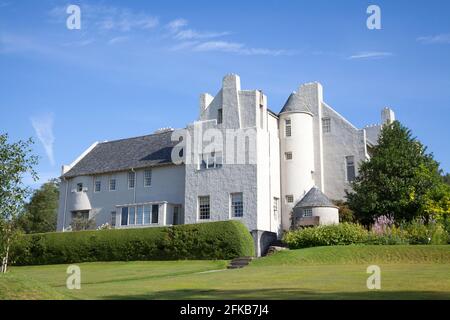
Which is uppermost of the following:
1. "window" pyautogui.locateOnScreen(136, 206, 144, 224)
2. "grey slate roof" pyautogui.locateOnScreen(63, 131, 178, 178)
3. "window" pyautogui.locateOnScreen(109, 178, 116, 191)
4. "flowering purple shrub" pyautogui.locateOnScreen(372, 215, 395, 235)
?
"grey slate roof" pyautogui.locateOnScreen(63, 131, 178, 178)

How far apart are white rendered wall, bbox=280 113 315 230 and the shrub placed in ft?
24.8

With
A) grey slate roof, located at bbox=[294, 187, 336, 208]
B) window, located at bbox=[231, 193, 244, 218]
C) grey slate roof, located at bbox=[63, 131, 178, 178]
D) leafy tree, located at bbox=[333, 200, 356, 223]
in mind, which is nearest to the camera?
grey slate roof, located at bbox=[294, 187, 336, 208]

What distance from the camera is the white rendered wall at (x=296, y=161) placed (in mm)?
41719

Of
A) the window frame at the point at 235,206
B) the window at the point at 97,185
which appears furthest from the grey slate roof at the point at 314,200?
the window at the point at 97,185

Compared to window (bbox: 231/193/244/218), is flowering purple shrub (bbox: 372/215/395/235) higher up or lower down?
lower down

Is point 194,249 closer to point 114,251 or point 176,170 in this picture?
point 114,251

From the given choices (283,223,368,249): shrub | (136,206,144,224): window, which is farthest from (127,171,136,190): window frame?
(283,223,368,249): shrub

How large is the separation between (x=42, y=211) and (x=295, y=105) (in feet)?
137

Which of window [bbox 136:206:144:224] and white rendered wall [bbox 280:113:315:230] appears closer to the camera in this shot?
white rendered wall [bbox 280:113:315:230]

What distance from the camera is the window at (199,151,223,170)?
40219mm

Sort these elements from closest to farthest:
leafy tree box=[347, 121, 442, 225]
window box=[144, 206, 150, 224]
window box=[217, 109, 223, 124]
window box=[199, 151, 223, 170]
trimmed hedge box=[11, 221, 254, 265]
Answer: trimmed hedge box=[11, 221, 254, 265], leafy tree box=[347, 121, 442, 225], window box=[199, 151, 223, 170], window box=[217, 109, 223, 124], window box=[144, 206, 150, 224]

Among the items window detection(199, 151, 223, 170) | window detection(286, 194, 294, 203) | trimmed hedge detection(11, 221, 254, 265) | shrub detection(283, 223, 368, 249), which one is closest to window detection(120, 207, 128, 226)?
trimmed hedge detection(11, 221, 254, 265)

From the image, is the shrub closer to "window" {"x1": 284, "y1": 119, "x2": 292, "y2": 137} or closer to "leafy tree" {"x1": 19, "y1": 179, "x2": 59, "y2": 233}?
"window" {"x1": 284, "y1": 119, "x2": 292, "y2": 137}
